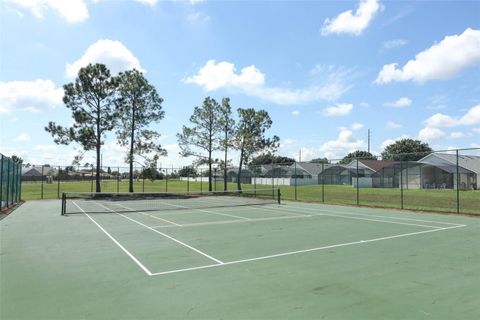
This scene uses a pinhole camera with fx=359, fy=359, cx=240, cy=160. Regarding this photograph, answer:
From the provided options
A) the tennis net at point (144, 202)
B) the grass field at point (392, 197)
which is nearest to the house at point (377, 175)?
the grass field at point (392, 197)

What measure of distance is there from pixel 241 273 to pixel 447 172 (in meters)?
49.1

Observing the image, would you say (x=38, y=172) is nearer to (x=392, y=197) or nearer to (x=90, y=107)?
(x=90, y=107)

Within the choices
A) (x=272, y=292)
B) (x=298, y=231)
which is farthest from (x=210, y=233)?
(x=272, y=292)

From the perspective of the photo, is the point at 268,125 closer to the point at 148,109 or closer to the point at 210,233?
the point at 148,109

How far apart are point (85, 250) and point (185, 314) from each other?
5.22 m

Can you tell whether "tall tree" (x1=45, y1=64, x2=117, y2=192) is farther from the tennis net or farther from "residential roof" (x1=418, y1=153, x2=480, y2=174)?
"residential roof" (x1=418, y1=153, x2=480, y2=174)

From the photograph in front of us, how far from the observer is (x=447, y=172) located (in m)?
47.3

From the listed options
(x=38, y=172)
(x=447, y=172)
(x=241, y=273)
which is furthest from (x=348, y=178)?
(x=38, y=172)

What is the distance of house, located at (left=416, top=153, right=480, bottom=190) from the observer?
44188mm

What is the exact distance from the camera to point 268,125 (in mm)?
36219

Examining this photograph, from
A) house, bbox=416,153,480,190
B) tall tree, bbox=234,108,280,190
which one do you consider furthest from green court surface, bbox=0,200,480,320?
house, bbox=416,153,480,190

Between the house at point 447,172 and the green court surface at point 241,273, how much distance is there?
37.1m

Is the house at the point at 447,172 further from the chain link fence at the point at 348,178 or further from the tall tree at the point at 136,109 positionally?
the tall tree at the point at 136,109

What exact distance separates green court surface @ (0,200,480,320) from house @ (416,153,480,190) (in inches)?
1462
